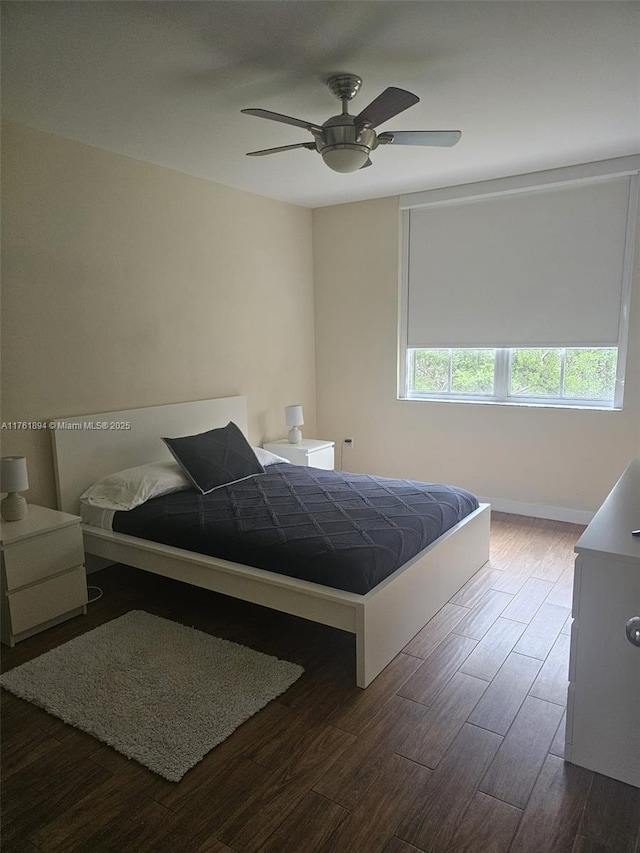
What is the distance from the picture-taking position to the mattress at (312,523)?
2449 millimetres

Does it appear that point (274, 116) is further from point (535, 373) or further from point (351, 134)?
point (535, 373)

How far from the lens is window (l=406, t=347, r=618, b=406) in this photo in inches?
164

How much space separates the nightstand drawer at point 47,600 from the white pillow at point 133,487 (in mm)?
466

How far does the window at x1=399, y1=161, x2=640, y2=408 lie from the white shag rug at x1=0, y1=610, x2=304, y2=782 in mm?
3063

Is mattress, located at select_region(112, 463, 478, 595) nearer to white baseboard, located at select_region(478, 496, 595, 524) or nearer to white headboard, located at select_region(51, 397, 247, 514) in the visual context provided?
white headboard, located at select_region(51, 397, 247, 514)

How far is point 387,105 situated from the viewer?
7.26 feet

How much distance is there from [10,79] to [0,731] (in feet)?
8.86

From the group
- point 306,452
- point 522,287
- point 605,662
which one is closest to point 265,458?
point 306,452

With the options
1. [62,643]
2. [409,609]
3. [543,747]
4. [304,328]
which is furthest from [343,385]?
[543,747]

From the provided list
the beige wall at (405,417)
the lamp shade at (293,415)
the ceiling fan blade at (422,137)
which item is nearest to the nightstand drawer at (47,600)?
the lamp shade at (293,415)

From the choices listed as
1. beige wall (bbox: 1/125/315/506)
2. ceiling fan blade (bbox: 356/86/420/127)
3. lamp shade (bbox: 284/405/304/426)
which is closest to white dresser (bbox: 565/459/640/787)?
ceiling fan blade (bbox: 356/86/420/127)

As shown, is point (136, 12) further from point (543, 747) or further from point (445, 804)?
point (543, 747)

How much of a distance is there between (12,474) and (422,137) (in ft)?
8.28

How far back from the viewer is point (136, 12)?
1.97 meters
